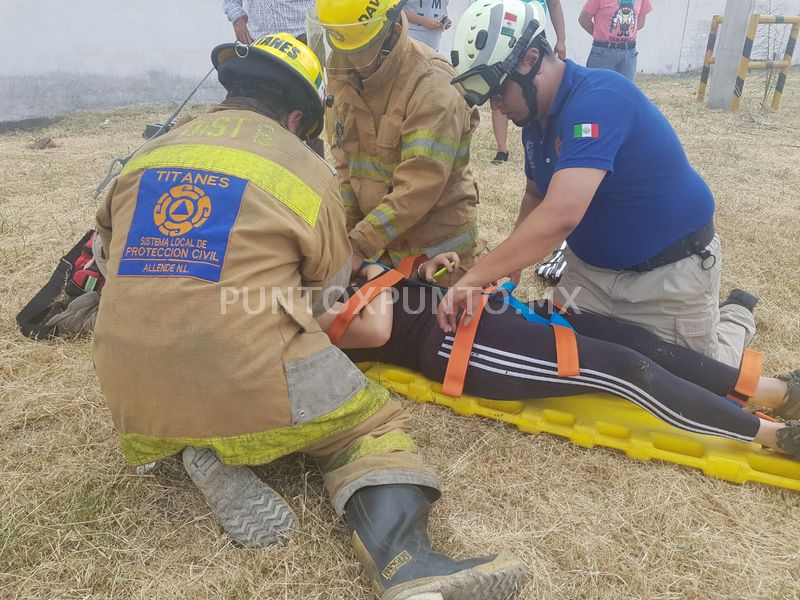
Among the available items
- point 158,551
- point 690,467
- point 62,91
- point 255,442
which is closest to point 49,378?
point 158,551

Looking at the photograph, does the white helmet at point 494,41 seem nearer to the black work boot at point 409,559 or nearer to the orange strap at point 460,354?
the orange strap at point 460,354

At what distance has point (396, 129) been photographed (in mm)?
3094

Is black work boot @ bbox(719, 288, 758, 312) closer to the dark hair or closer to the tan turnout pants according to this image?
the tan turnout pants

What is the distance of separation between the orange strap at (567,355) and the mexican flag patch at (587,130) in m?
0.74

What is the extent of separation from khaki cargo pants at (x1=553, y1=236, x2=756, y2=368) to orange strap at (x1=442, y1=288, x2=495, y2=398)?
73 cm

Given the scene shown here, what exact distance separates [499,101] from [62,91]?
31.9 ft

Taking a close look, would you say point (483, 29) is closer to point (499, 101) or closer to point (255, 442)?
point (499, 101)

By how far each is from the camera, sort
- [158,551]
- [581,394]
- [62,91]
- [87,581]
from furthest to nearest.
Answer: [62,91] < [581,394] < [158,551] < [87,581]

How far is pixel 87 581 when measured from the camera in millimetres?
1727

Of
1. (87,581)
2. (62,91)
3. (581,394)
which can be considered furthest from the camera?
(62,91)

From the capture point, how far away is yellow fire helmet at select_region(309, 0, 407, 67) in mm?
2645

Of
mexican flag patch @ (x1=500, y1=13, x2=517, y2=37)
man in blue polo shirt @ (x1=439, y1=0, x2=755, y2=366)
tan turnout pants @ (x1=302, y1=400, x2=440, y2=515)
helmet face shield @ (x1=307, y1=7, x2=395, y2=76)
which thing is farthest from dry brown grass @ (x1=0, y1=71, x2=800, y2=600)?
helmet face shield @ (x1=307, y1=7, x2=395, y2=76)

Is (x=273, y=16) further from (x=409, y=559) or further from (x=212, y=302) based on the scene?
(x=409, y=559)

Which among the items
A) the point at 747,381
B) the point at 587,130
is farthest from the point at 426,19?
the point at 747,381
